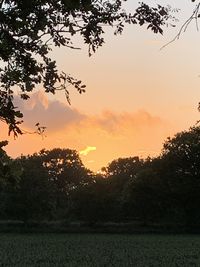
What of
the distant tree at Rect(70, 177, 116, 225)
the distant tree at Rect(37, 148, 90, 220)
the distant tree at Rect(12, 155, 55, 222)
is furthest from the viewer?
the distant tree at Rect(37, 148, 90, 220)

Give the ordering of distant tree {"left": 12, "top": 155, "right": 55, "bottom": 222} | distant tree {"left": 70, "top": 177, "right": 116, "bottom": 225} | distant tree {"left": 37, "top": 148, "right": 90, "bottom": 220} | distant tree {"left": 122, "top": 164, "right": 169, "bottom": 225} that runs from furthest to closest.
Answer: distant tree {"left": 37, "top": 148, "right": 90, "bottom": 220} → distant tree {"left": 70, "top": 177, "right": 116, "bottom": 225} → distant tree {"left": 12, "top": 155, "right": 55, "bottom": 222} → distant tree {"left": 122, "top": 164, "right": 169, "bottom": 225}

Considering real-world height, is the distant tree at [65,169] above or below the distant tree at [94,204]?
above

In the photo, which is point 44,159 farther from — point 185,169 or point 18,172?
point 18,172

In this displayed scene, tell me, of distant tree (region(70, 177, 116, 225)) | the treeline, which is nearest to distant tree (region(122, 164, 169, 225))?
the treeline

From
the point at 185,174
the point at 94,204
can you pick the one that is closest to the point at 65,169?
the point at 94,204

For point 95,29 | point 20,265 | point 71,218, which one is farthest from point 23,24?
point 71,218

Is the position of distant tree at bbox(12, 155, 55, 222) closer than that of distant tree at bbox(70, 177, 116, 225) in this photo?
Yes

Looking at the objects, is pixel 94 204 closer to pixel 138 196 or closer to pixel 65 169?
pixel 138 196

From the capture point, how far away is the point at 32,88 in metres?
8.73

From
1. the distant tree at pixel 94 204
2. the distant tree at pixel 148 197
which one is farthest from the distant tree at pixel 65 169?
the distant tree at pixel 148 197

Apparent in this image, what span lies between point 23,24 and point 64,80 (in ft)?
7.74

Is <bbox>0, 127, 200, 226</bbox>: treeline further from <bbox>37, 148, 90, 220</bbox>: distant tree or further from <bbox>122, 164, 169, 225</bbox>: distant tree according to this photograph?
<bbox>37, 148, 90, 220</bbox>: distant tree

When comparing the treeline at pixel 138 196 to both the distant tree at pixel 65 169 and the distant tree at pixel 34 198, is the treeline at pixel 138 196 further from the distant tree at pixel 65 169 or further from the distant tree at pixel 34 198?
the distant tree at pixel 65 169

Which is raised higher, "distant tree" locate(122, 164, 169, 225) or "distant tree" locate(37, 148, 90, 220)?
"distant tree" locate(37, 148, 90, 220)
